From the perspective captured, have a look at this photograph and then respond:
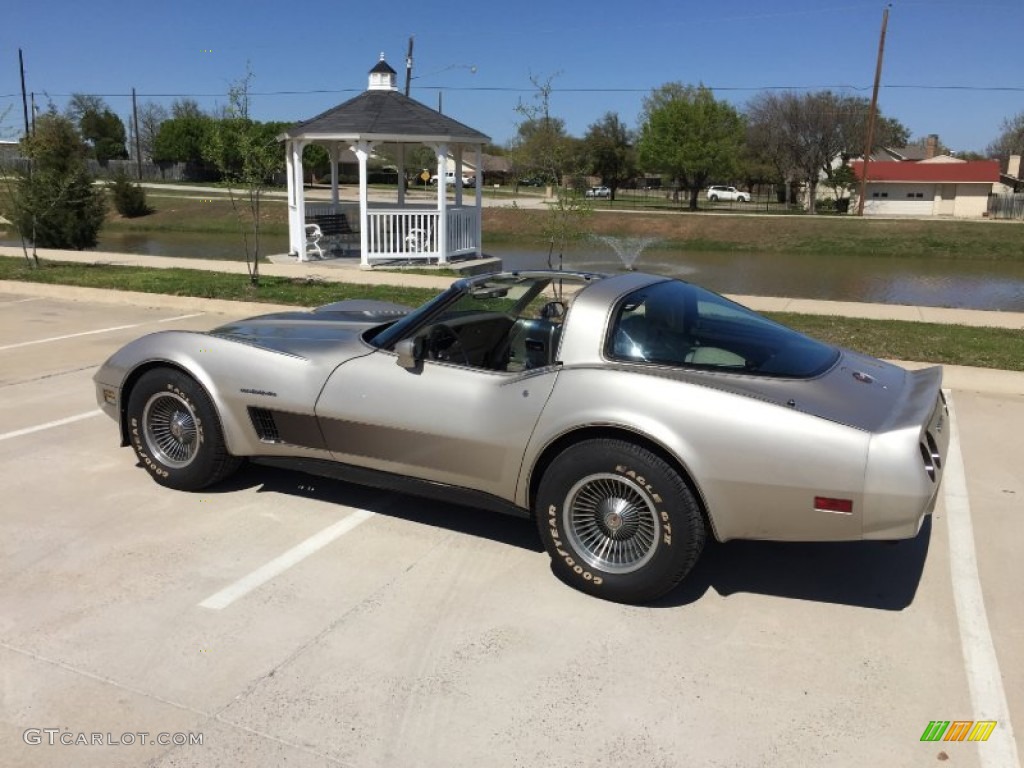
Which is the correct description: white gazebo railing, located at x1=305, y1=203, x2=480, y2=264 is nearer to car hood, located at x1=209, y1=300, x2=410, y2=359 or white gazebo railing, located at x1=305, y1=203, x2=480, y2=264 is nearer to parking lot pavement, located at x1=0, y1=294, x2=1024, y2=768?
car hood, located at x1=209, y1=300, x2=410, y2=359

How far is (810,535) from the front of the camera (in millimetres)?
3328

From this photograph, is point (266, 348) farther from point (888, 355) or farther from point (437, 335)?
point (888, 355)

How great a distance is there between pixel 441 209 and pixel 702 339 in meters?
15.2

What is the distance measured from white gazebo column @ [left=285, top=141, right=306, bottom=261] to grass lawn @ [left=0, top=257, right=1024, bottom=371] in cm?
363

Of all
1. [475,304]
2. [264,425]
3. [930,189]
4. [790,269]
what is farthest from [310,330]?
[930,189]

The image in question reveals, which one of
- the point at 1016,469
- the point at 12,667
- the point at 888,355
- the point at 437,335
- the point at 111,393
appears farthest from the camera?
the point at 888,355

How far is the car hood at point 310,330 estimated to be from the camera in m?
4.48

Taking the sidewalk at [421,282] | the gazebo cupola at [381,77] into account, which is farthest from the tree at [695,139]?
the sidewalk at [421,282]

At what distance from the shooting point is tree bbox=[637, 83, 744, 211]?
52125mm

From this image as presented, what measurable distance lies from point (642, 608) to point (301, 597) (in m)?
1.52

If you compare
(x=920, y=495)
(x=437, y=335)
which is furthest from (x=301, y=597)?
(x=920, y=495)

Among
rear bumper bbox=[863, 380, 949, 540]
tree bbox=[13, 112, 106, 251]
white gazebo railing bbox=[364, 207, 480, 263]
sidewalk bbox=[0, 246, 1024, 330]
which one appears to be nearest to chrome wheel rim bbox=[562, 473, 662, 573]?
rear bumper bbox=[863, 380, 949, 540]

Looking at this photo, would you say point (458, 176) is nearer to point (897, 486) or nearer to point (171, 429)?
point (171, 429)

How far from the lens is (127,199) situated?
4188 cm
